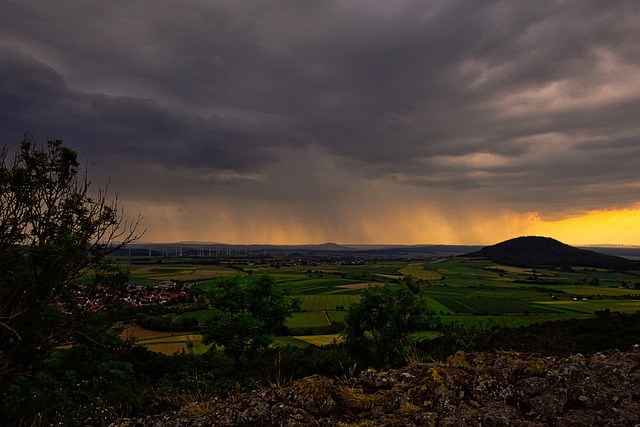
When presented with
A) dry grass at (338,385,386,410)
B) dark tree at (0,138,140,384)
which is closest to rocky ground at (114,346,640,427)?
dry grass at (338,385,386,410)

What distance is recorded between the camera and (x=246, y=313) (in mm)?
25609

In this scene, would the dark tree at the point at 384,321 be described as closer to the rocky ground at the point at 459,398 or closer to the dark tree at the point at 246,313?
the dark tree at the point at 246,313

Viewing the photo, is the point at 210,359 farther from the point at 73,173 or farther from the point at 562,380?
the point at 562,380

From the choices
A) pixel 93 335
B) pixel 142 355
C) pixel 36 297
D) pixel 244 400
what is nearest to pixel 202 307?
pixel 142 355

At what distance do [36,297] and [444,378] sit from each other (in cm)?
1246

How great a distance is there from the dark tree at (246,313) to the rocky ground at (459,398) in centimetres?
1856

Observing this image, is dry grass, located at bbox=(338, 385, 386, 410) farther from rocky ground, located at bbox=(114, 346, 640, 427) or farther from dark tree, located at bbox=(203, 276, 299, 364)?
dark tree, located at bbox=(203, 276, 299, 364)

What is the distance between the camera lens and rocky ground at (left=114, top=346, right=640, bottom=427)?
495 centimetres

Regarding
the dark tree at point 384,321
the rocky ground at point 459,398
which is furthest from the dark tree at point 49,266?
the dark tree at point 384,321

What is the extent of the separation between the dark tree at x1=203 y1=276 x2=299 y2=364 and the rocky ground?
60.9 feet

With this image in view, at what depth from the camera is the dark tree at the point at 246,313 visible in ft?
81.8

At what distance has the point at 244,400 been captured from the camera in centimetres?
656

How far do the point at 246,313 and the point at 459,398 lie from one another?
864 inches

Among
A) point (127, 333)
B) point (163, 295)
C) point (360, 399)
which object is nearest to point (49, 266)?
point (360, 399)
